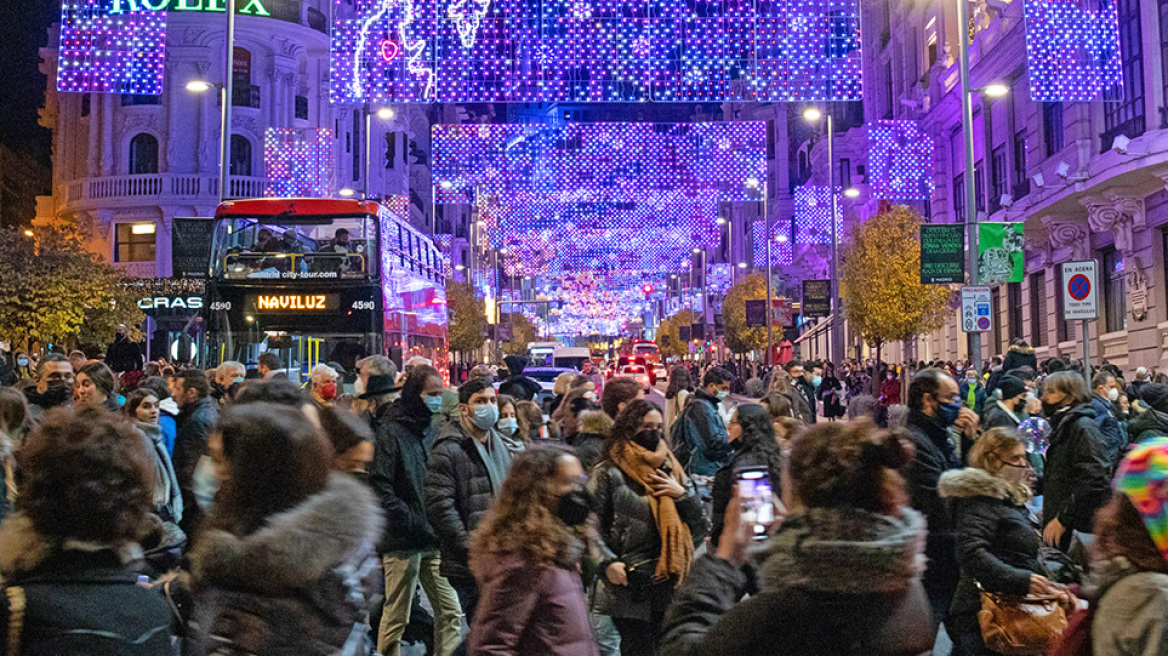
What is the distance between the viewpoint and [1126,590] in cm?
293

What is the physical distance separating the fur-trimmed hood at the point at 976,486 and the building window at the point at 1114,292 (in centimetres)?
2198

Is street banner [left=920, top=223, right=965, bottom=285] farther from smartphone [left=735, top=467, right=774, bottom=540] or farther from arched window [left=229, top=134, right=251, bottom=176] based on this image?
arched window [left=229, top=134, right=251, bottom=176]

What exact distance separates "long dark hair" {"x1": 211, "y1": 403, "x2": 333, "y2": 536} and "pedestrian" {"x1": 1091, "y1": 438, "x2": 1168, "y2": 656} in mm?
2048

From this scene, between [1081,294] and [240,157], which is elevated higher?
[240,157]

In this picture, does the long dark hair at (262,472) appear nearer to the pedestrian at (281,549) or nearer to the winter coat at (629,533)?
the pedestrian at (281,549)

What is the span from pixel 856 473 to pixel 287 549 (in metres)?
1.37

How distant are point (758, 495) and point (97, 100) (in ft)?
145

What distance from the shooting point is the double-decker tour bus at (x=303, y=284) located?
18.0 m

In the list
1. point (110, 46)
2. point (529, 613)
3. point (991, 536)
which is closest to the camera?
point (529, 613)

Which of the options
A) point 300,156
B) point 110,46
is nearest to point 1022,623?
point 110,46

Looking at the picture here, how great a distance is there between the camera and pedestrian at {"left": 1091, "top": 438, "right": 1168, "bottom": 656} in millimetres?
2867

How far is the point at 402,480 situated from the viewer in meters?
6.50

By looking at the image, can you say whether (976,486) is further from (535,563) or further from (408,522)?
(408,522)

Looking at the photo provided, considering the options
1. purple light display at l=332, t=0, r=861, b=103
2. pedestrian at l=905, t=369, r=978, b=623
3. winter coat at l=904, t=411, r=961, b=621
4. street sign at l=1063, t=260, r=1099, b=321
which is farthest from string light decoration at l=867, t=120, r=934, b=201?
winter coat at l=904, t=411, r=961, b=621
